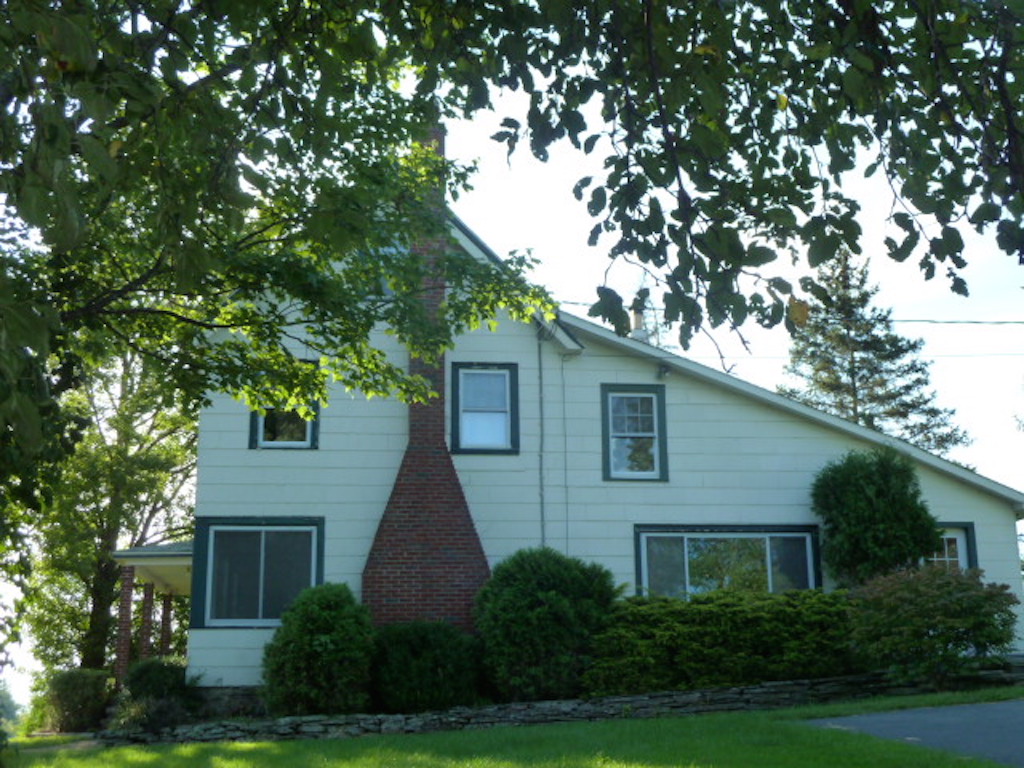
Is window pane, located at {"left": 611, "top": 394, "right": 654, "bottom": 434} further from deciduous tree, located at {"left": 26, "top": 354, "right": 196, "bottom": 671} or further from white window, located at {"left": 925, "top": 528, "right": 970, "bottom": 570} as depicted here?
deciduous tree, located at {"left": 26, "top": 354, "right": 196, "bottom": 671}

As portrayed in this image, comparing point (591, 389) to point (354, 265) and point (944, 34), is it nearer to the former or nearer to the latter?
point (354, 265)

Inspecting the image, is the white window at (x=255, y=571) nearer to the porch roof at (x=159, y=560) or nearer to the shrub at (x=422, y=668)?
the porch roof at (x=159, y=560)

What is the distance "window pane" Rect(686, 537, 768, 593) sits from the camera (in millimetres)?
A: 19734

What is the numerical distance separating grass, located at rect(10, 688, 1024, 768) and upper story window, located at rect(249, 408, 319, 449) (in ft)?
18.8

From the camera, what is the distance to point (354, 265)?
13.2 meters

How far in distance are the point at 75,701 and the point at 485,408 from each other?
8.23 m

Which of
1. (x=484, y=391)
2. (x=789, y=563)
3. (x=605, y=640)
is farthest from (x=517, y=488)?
(x=789, y=563)

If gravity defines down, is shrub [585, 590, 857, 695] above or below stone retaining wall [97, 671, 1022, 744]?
above

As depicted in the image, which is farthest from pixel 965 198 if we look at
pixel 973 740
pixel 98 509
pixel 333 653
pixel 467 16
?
pixel 98 509

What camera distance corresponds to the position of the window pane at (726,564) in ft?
64.7

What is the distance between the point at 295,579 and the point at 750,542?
7405mm

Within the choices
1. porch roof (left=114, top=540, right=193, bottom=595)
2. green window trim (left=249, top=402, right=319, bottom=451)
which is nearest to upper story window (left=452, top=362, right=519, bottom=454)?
green window trim (left=249, top=402, right=319, bottom=451)

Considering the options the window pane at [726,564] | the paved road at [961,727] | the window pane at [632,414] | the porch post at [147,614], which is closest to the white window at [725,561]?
the window pane at [726,564]

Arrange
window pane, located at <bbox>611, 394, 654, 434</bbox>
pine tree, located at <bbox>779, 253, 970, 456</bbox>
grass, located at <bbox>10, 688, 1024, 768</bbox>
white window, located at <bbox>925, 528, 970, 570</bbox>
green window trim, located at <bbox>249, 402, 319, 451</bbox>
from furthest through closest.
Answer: pine tree, located at <bbox>779, 253, 970, 456</bbox>, white window, located at <bbox>925, 528, 970, 570</bbox>, window pane, located at <bbox>611, 394, 654, 434</bbox>, green window trim, located at <bbox>249, 402, 319, 451</bbox>, grass, located at <bbox>10, 688, 1024, 768</bbox>
